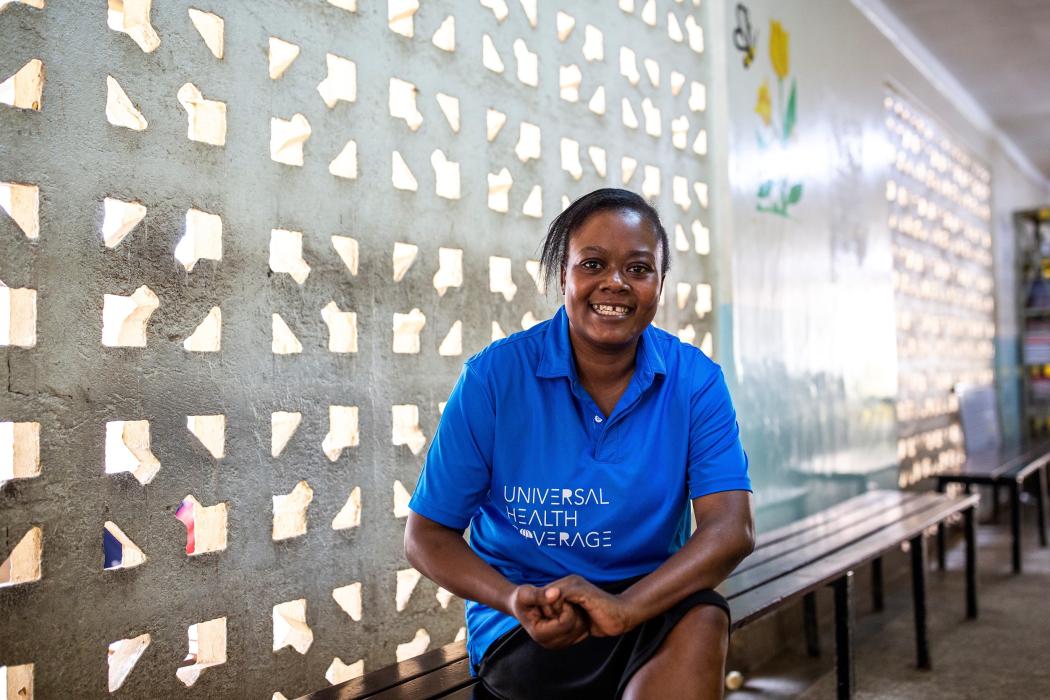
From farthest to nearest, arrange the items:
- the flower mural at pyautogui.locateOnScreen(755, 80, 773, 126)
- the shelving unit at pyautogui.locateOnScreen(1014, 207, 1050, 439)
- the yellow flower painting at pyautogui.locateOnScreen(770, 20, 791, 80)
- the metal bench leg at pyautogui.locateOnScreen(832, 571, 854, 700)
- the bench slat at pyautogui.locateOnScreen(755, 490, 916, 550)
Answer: the shelving unit at pyautogui.locateOnScreen(1014, 207, 1050, 439)
the yellow flower painting at pyautogui.locateOnScreen(770, 20, 791, 80)
the flower mural at pyautogui.locateOnScreen(755, 80, 773, 126)
the bench slat at pyautogui.locateOnScreen(755, 490, 916, 550)
the metal bench leg at pyautogui.locateOnScreen(832, 571, 854, 700)

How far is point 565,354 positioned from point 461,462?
0.88 ft

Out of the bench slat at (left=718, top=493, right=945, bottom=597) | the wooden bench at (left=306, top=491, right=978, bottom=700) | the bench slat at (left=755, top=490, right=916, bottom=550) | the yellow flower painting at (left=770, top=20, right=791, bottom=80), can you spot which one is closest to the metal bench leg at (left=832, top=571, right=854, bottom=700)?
the wooden bench at (left=306, top=491, right=978, bottom=700)

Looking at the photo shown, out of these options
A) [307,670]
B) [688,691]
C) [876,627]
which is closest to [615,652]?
[688,691]

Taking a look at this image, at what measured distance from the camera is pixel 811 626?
3.61 m

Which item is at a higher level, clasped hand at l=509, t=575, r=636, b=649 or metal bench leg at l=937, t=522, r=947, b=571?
clasped hand at l=509, t=575, r=636, b=649

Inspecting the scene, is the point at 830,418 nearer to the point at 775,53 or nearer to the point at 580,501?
→ the point at 775,53

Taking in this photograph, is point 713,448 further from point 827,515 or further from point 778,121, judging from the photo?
point 778,121

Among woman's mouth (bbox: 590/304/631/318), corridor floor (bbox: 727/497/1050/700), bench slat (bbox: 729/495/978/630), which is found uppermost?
woman's mouth (bbox: 590/304/631/318)

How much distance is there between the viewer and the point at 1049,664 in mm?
3396

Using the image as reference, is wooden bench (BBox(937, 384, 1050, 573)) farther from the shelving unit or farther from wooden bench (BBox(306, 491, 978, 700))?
the shelving unit

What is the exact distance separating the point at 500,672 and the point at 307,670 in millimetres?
604

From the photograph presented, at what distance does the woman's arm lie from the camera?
1434mm

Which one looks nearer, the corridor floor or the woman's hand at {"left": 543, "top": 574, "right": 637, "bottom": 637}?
the woman's hand at {"left": 543, "top": 574, "right": 637, "bottom": 637}

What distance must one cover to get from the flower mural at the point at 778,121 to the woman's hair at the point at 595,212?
2.11 meters
